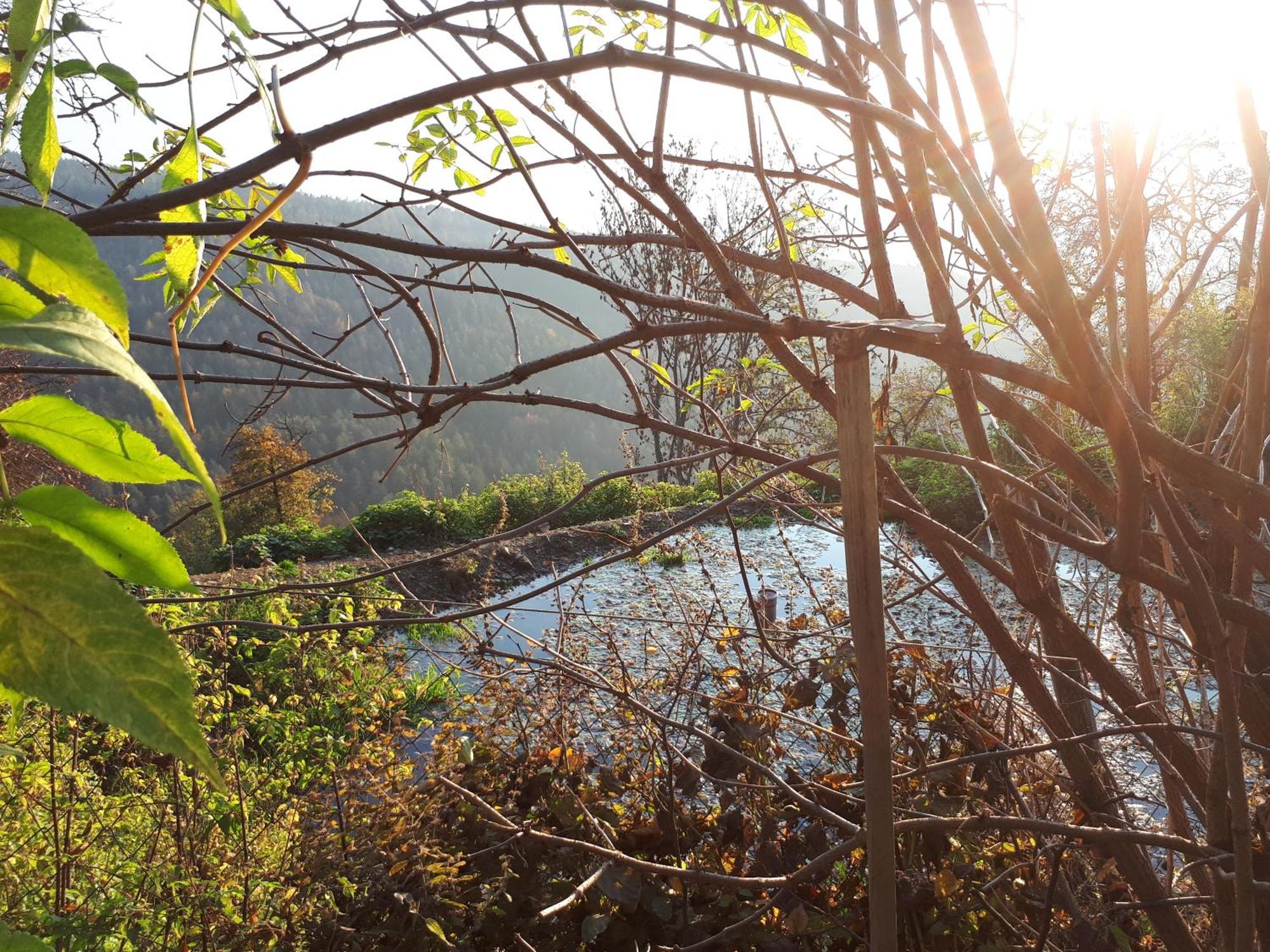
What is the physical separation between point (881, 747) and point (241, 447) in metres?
14.3

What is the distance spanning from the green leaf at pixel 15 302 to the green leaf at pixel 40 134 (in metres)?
0.06

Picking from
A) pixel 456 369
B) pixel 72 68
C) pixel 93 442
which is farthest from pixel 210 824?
pixel 456 369

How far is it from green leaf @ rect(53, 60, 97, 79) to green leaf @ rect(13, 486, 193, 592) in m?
0.22

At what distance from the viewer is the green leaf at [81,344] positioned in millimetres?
109

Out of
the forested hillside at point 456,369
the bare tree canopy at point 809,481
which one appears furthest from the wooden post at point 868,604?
the forested hillside at point 456,369

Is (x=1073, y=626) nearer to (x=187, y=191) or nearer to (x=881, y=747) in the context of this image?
(x=881, y=747)

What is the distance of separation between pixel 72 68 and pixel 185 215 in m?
0.12

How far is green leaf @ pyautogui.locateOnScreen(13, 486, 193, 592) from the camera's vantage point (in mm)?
163

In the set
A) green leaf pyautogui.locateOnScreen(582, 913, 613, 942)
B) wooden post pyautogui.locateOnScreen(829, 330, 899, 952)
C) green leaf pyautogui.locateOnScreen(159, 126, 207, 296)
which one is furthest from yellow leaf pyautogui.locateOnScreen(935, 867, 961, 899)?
green leaf pyautogui.locateOnScreen(159, 126, 207, 296)

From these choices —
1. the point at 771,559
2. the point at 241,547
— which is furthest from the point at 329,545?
the point at 771,559

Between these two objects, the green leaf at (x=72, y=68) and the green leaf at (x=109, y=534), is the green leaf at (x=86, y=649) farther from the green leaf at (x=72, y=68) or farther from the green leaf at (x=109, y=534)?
the green leaf at (x=72, y=68)

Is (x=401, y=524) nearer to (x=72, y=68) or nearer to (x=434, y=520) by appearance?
(x=434, y=520)

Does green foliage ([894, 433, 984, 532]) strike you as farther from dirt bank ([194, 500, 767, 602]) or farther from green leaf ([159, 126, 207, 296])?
green leaf ([159, 126, 207, 296])

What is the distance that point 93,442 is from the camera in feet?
0.54
